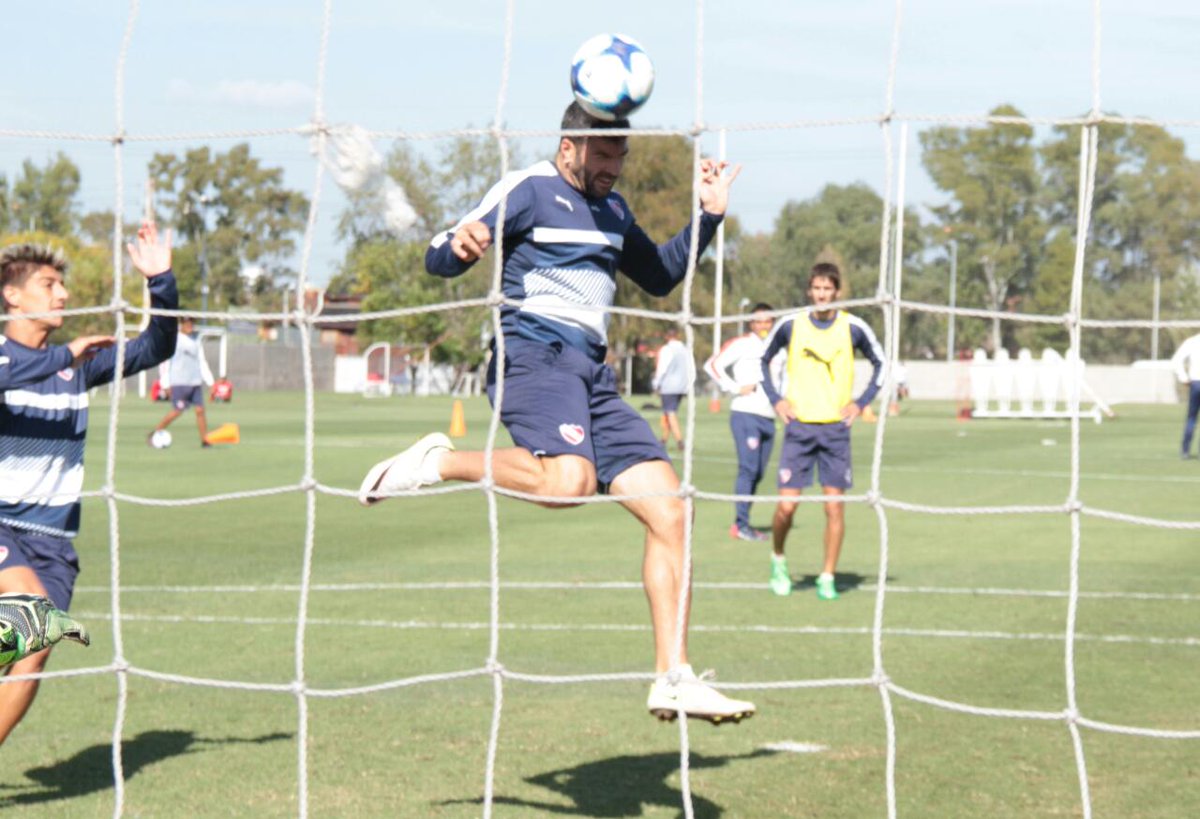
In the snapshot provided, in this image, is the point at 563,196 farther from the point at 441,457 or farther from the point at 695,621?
the point at 695,621

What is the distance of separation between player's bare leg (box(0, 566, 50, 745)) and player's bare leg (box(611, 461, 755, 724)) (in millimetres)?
1885

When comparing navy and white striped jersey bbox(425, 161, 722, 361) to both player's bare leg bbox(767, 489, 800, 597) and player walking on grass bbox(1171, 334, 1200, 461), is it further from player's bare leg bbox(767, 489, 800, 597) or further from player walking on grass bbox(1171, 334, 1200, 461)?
player walking on grass bbox(1171, 334, 1200, 461)

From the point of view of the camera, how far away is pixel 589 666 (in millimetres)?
7965

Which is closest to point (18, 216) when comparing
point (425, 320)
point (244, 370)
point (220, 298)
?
point (220, 298)

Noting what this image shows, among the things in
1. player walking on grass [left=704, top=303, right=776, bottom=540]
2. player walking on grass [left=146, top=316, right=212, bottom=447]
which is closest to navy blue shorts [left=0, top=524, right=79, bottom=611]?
player walking on grass [left=704, top=303, right=776, bottom=540]

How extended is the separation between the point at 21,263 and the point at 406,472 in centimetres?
145

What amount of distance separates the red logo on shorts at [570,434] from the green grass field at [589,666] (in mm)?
1149

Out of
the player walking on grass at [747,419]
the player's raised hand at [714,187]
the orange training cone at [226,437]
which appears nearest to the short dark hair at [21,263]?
the player's raised hand at [714,187]

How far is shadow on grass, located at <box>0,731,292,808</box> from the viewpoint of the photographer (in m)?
5.80

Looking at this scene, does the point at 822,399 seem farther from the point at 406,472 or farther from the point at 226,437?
the point at 226,437

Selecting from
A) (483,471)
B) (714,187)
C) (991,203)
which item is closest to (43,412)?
(483,471)

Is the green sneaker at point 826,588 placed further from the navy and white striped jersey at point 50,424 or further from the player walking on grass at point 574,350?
the navy and white striped jersey at point 50,424

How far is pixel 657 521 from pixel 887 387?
2.19 m

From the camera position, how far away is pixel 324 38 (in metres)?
5.26
